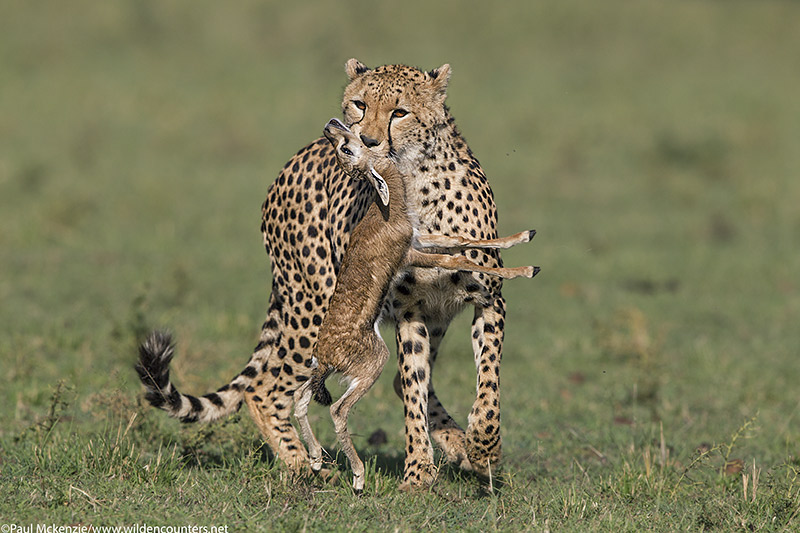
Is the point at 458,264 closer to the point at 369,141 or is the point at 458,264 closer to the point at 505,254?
the point at 369,141

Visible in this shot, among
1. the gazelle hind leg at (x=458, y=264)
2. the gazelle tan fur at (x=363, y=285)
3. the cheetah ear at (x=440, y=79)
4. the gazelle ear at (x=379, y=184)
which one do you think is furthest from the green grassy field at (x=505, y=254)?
the cheetah ear at (x=440, y=79)

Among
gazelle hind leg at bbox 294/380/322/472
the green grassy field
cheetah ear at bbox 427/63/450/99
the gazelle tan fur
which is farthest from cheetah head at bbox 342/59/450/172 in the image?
the green grassy field

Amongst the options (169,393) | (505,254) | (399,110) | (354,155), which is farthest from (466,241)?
(505,254)

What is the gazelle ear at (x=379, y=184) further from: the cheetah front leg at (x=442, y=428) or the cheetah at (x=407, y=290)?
the cheetah front leg at (x=442, y=428)

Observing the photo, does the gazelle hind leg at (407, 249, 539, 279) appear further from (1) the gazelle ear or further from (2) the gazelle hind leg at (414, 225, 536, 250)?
(1) the gazelle ear

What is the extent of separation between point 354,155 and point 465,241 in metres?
0.43

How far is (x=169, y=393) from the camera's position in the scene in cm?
391

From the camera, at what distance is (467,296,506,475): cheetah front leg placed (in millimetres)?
3691

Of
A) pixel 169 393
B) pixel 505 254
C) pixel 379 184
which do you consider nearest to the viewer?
pixel 379 184

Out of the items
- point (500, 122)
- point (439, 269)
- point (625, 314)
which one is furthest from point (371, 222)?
point (500, 122)

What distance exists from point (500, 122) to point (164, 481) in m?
9.59

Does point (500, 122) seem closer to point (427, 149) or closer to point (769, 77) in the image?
point (769, 77)

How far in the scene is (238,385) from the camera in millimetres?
4387

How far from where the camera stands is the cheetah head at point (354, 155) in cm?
324
